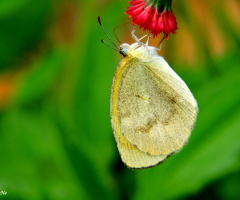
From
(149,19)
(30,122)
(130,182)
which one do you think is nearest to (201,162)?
(130,182)

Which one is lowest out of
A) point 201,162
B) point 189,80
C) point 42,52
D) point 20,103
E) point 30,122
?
point 201,162

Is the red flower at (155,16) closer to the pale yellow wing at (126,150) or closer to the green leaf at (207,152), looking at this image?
the pale yellow wing at (126,150)

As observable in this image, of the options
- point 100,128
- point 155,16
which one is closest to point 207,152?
point 100,128

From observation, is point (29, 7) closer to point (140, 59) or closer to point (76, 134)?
point (76, 134)

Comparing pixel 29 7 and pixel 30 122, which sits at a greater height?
pixel 29 7

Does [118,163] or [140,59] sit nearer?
[140,59]

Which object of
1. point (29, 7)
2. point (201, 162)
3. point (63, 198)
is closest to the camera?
point (201, 162)

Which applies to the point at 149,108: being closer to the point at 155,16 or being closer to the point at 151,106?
the point at 151,106

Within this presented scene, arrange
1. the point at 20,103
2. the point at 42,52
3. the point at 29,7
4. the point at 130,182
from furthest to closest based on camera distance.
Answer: the point at 42,52, the point at 29,7, the point at 20,103, the point at 130,182
